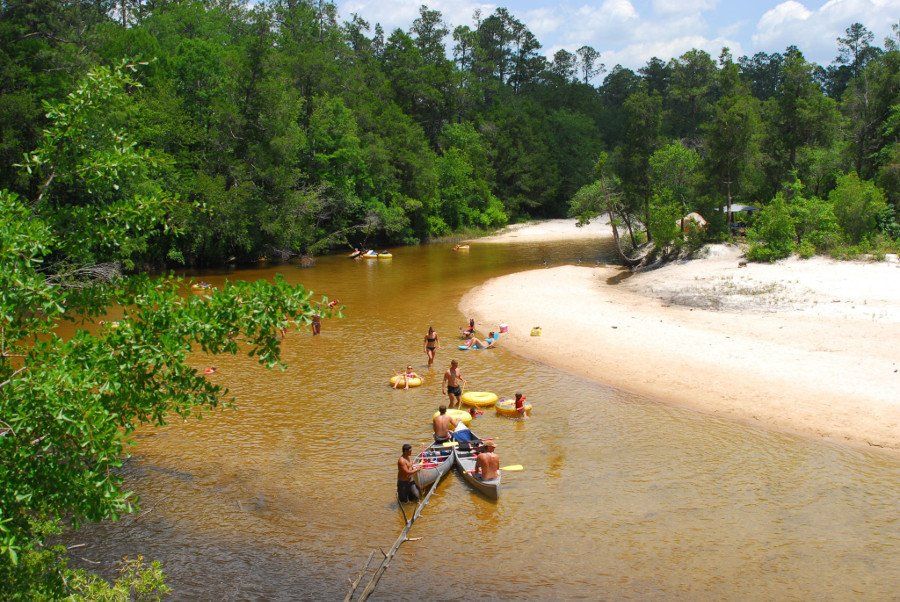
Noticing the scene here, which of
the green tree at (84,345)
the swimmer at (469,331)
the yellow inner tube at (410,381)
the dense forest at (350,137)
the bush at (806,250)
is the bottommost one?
the yellow inner tube at (410,381)

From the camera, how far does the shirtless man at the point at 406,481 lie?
14094 millimetres

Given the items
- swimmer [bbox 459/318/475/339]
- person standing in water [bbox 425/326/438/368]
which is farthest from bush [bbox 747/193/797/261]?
person standing in water [bbox 425/326/438/368]

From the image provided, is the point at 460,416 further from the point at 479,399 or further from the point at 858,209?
the point at 858,209

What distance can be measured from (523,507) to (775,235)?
981 inches

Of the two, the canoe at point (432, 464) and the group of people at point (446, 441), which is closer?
the group of people at point (446, 441)

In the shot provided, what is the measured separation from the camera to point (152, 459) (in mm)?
16219

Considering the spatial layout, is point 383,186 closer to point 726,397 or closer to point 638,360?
point 638,360

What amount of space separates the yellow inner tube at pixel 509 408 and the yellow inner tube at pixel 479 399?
0.46 metres

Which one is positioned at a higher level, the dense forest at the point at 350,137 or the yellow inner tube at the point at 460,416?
the dense forest at the point at 350,137

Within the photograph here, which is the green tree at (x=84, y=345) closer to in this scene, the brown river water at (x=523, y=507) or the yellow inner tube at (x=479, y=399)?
the brown river water at (x=523, y=507)

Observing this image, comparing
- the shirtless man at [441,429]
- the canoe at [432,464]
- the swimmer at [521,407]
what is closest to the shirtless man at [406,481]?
the canoe at [432,464]

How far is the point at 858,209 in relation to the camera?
33.5 meters

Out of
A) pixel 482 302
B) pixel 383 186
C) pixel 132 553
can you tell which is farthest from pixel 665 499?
pixel 383 186

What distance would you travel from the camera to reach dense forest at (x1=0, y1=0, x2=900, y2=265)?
35625 mm
